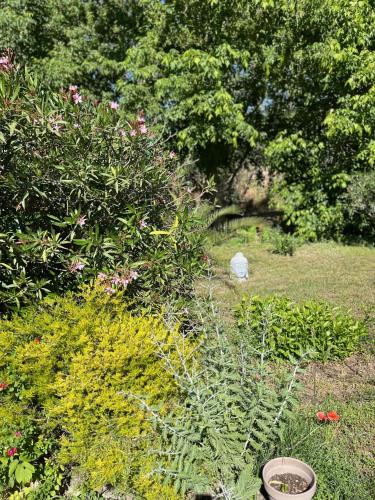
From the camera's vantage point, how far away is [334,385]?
A: 10.8 ft

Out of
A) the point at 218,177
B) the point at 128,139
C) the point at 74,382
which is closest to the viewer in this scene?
the point at 74,382

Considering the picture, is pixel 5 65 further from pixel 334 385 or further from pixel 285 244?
pixel 285 244

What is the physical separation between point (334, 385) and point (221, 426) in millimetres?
1572

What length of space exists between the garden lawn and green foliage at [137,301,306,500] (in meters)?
0.27

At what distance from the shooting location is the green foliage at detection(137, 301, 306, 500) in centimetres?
186

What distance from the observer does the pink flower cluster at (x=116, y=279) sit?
2.79 metres

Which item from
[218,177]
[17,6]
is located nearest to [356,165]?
[218,177]

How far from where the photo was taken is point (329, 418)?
2580 mm

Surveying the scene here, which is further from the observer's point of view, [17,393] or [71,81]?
[71,81]

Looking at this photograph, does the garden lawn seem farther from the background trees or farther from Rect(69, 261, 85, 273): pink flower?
the background trees

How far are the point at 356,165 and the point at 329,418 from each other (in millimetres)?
6639

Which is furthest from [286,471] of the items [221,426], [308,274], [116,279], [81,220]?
[308,274]

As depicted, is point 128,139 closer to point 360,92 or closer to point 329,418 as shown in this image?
point 329,418

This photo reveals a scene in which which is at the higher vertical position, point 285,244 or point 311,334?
point 311,334
